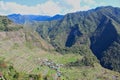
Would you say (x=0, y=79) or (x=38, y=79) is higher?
(x=0, y=79)

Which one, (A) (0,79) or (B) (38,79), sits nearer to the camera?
(A) (0,79)

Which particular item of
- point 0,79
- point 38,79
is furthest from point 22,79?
point 0,79

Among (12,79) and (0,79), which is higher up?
(0,79)

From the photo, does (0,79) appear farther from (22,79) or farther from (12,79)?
(22,79)

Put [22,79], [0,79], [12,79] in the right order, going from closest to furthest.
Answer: [0,79] < [12,79] < [22,79]

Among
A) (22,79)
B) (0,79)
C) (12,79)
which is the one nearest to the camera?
(0,79)

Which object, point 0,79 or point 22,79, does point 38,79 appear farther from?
point 0,79

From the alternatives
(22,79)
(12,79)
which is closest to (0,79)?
(12,79)
